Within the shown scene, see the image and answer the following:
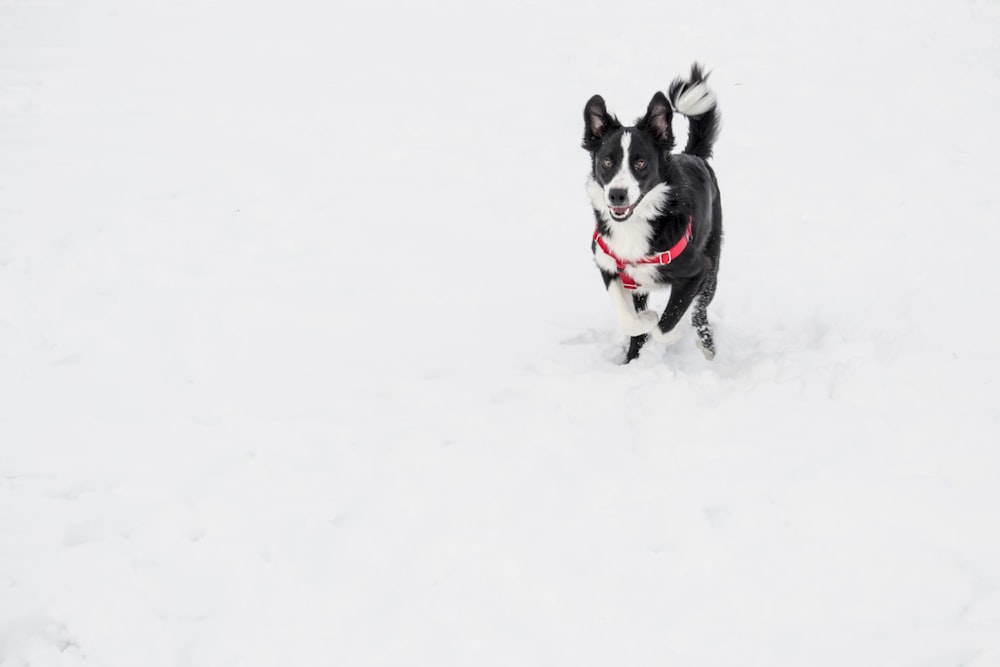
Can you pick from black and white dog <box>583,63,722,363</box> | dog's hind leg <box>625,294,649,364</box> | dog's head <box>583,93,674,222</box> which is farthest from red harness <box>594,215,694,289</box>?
dog's hind leg <box>625,294,649,364</box>

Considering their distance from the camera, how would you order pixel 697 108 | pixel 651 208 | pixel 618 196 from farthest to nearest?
pixel 697 108
pixel 651 208
pixel 618 196

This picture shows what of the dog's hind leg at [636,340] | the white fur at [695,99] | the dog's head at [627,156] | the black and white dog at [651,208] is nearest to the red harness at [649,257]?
the black and white dog at [651,208]

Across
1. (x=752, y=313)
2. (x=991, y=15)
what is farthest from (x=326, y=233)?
(x=991, y=15)

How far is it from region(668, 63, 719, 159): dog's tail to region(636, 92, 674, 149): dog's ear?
1.24ft

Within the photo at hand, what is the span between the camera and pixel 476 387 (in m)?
4.23

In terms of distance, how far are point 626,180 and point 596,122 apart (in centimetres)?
53

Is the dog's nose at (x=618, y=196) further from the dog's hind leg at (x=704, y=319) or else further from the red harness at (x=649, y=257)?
the dog's hind leg at (x=704, y=319)

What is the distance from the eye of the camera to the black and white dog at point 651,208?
13.0 feet

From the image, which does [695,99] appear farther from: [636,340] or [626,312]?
[636,340]

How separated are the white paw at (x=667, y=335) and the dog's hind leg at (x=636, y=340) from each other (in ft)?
0.47

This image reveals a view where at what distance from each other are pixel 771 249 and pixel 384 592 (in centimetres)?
427

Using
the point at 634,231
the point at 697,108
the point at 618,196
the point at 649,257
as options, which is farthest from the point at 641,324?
the point at 697,108

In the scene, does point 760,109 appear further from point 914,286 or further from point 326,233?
point 326,233

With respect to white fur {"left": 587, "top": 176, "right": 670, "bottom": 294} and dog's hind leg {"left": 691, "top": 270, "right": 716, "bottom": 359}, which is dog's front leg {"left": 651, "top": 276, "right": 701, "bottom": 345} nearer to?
Result: white fur {"left": 587, "top": 176, "right": 670, "bottom": 294}
